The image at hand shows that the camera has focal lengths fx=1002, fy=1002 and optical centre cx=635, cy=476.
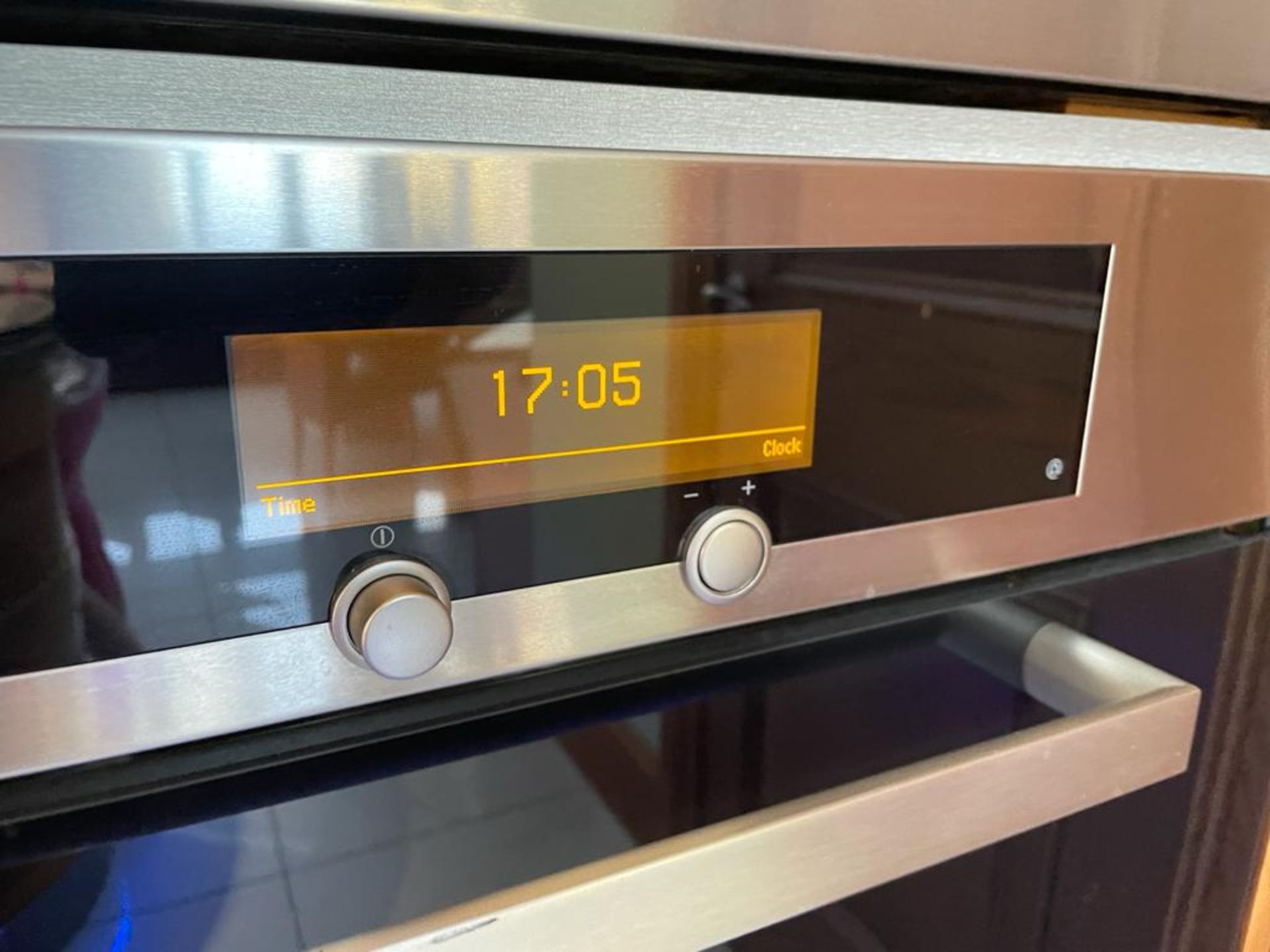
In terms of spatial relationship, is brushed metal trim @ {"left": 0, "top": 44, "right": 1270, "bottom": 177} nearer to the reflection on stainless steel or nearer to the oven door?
the reflection on stainless steel

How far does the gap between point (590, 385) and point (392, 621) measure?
10cm

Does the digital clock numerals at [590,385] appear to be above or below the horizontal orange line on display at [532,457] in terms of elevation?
above

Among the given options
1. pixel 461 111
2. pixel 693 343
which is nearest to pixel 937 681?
pixel 693 343

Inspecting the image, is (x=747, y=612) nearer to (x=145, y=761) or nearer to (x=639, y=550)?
(x=639, y=550)

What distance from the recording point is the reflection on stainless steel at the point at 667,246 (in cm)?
Result: 28

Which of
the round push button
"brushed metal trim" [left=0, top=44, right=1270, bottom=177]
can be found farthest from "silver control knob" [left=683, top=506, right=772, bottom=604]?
"brushed metal trim" [left=0, top=44, right=1270, bottom=177]

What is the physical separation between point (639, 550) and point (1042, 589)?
244mm

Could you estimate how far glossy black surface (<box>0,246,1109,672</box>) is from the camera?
0.94 ft

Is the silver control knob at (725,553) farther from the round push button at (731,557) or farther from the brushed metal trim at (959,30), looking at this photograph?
the brushed metal trim at (959,30)

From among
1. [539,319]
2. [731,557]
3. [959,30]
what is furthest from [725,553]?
[959,30]

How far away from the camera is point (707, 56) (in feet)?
1.17

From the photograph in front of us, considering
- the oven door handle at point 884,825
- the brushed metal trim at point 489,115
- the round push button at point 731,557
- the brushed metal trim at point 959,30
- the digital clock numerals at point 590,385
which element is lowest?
the oven door handle at point 884,825

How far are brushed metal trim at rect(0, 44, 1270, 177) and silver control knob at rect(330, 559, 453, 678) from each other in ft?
0.39

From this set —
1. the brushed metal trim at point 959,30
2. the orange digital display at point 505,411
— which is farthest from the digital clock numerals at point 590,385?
the brushed metal trim at point 959,30
